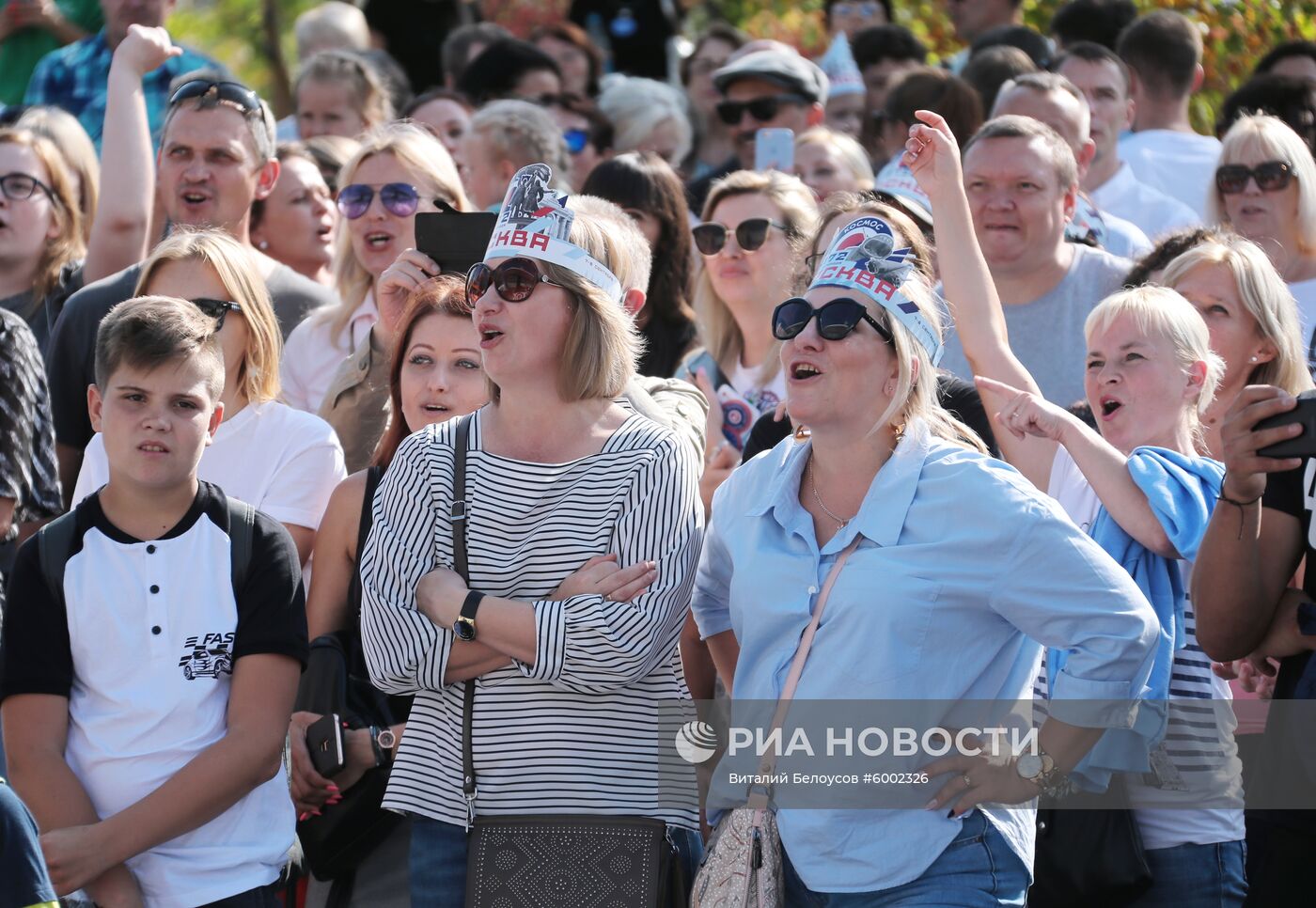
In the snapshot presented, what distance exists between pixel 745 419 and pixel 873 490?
6.84ft

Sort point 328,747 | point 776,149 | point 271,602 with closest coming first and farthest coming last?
point 271,602, point 328,747, point 776,149

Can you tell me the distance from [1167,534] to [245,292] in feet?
8.64

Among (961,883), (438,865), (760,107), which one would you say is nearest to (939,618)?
(961,883)

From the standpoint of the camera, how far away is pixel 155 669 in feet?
12.8

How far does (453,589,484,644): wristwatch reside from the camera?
3664 mm

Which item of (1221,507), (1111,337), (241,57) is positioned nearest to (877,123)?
(1111,337)

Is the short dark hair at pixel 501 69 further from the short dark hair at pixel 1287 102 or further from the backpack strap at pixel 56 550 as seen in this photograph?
the backpack strap at pixel 56 550

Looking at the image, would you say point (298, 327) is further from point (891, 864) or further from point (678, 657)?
point (891, 864)

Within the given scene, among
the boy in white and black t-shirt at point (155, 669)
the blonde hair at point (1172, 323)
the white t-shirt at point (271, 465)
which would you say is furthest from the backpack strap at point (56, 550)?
the blonde hair at point (1172, 323)

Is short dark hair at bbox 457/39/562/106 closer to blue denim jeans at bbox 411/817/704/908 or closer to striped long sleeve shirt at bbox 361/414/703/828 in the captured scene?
striped long sleeve shirt at bbox 361/414/703/828

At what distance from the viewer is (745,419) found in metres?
5.60

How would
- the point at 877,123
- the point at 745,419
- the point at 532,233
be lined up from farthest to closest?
the point at 877,123
the point at 745,419
the point at 532,233

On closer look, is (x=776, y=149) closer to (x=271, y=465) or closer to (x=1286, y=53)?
(x=1286, y=53)

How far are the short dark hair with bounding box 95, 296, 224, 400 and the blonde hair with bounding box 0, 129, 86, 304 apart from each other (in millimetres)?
2264
